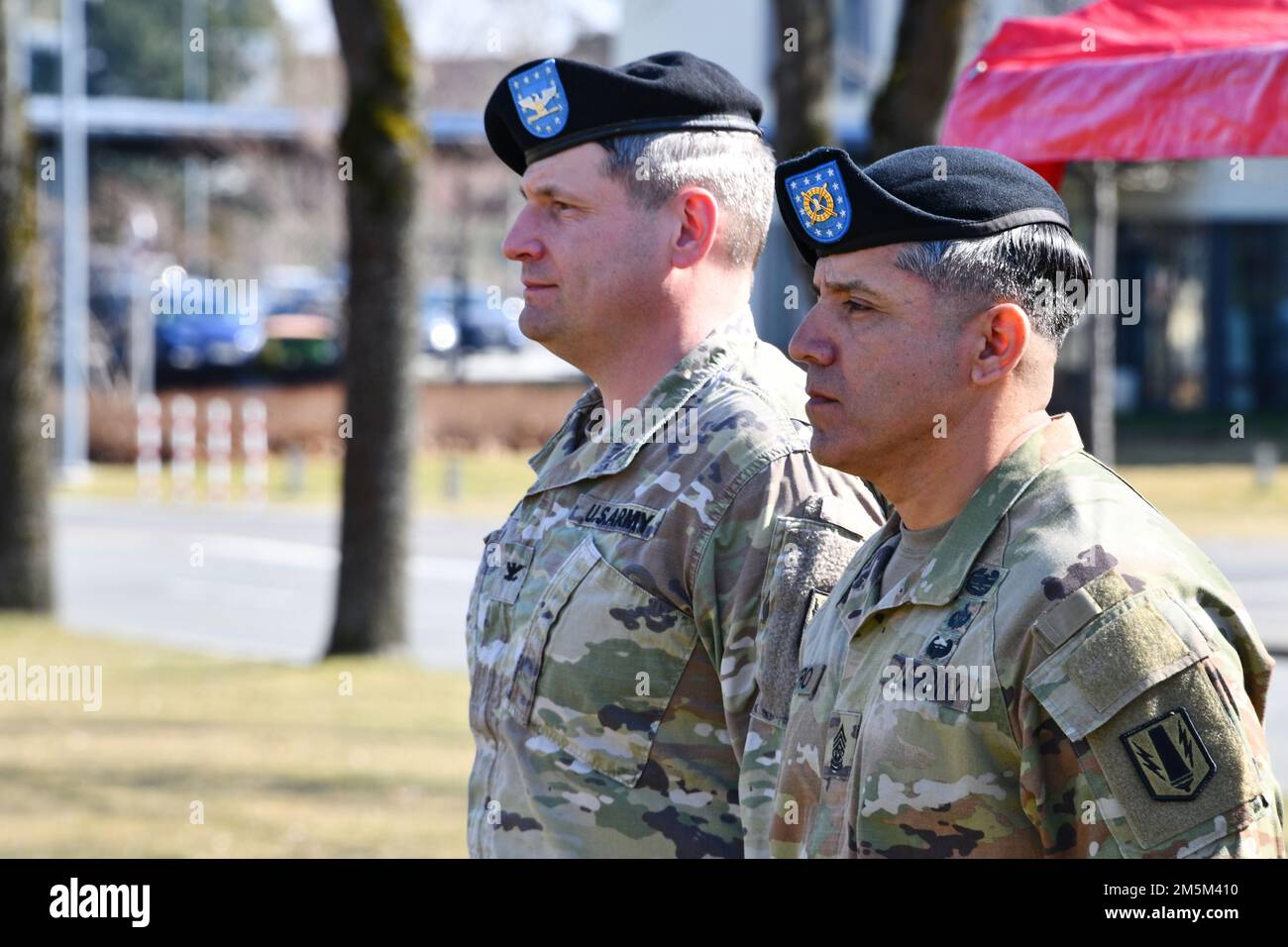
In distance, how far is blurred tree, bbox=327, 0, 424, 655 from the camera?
408 inches

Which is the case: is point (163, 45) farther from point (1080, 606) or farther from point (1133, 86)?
point (1080, 606)

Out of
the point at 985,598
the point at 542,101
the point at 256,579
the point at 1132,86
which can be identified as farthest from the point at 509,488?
the point at 985,598

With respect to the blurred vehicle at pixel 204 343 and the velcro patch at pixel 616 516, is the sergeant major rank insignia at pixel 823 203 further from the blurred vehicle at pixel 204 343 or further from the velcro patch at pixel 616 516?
the blurred vehicle at pixel 204 343

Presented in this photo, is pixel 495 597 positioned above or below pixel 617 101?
below

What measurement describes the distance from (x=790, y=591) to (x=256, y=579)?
13591 mm

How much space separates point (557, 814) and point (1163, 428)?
2806 cm

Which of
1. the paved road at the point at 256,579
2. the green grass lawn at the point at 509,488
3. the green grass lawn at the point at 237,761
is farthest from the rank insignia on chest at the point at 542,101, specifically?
the green grass lawn at the point at 509,488

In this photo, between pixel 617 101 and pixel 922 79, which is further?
pixel 922 79

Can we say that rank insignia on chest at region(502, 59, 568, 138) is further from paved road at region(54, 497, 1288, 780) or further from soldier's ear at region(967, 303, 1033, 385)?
paved road at region(54, 497, 1288, 780)

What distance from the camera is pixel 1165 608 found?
6.75 feet

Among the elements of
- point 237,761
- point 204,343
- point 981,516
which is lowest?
point 204,343

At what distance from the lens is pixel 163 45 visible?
164 ft
